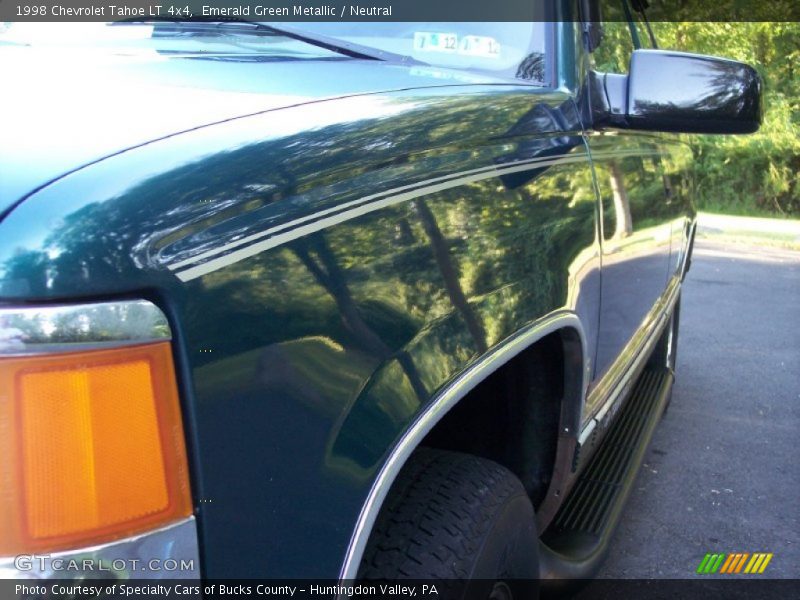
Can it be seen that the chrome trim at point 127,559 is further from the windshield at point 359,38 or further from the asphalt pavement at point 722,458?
the asphalt pavement at point 722,458

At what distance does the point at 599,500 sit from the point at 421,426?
1707 millimetres

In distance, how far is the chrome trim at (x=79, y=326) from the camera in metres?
0.87

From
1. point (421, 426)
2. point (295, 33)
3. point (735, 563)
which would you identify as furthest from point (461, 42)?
point (735, 563)

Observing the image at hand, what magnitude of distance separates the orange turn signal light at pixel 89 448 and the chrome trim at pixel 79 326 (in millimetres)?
11

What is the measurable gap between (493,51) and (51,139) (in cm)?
137

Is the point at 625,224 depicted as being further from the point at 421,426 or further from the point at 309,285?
the point at 309,285

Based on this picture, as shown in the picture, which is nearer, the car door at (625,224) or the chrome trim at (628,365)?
the car door at (625,224)

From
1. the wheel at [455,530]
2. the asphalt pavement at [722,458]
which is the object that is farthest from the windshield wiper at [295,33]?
the asphalt pavement at [722,458]

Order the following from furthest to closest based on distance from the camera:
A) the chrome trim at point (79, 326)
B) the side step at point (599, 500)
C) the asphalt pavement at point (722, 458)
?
the asphalt pavement at point (722, 458)
the side step at point (599, 500)
the chrome trim at point (79, 326)

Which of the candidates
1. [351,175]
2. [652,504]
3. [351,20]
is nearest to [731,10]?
[652,504]

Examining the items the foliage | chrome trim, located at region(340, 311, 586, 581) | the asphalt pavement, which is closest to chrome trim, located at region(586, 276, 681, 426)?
the asphalt pavement

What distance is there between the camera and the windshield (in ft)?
6.75

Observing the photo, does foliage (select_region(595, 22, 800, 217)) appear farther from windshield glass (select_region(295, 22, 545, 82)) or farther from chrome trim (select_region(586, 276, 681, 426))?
windshield glass (select_region(295, 22, 545, 82))

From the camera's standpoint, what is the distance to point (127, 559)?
3.03 feet
